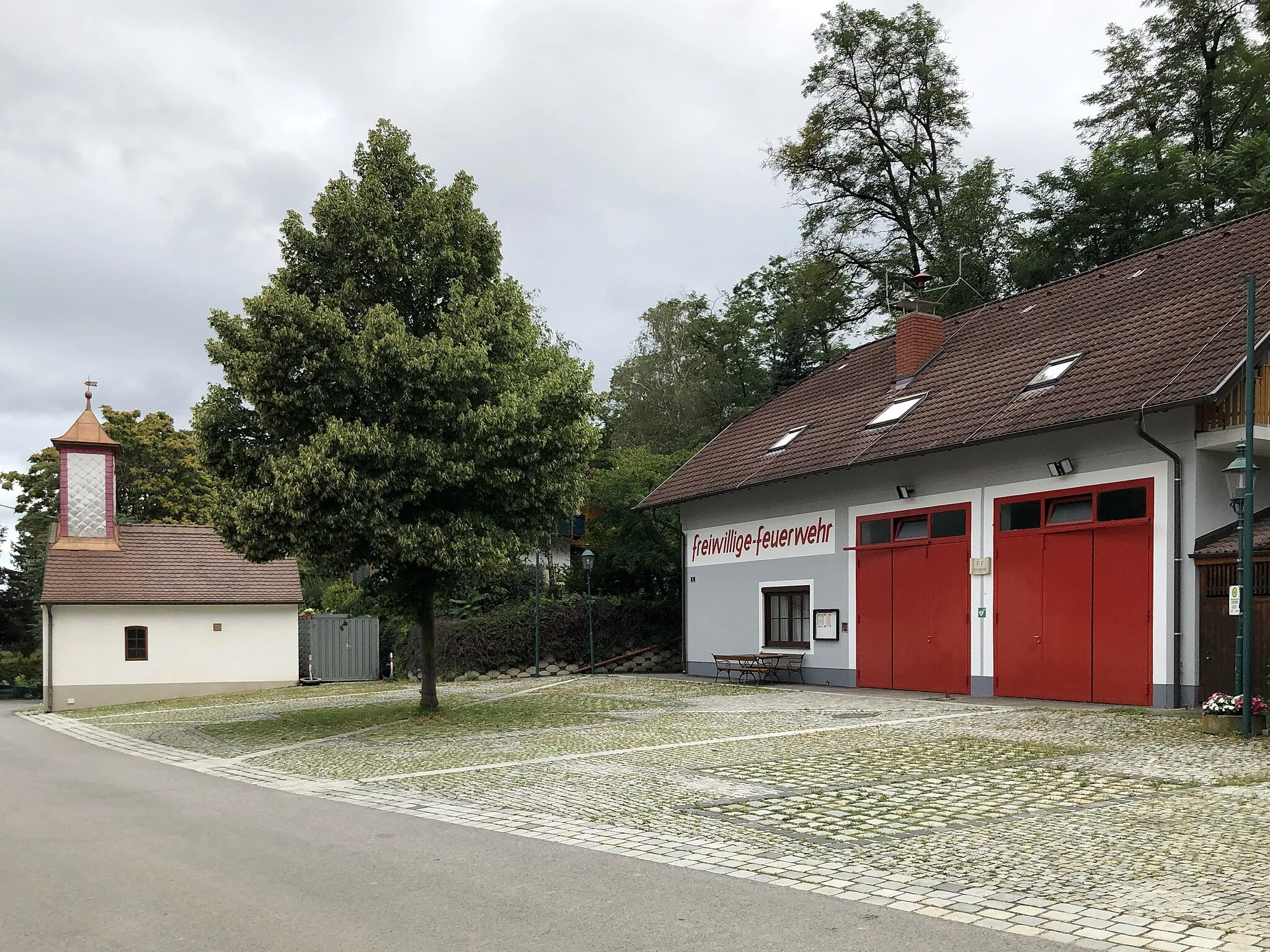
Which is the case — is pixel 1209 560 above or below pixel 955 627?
above

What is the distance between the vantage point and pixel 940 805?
30.3 ft

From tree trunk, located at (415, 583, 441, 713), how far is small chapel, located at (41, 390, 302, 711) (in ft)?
50.1

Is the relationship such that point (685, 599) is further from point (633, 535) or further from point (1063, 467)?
point (1063, 467)

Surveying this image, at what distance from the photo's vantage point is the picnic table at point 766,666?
82.0ft

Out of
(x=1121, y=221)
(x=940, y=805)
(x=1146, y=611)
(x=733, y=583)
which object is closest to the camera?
(x=940, y=805)

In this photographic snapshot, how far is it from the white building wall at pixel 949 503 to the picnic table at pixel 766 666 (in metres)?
0.36

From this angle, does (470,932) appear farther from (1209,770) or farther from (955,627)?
(955,627)

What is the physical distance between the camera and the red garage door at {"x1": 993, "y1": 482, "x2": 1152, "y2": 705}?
57.2ft

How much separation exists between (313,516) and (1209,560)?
12683 mm

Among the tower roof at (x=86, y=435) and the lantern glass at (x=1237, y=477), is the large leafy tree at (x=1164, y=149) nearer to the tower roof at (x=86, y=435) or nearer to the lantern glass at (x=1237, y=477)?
the lantern glass at (x=1237, y=477)

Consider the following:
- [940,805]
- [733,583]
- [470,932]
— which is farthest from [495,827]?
[733,583]

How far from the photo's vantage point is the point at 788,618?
84.2ft

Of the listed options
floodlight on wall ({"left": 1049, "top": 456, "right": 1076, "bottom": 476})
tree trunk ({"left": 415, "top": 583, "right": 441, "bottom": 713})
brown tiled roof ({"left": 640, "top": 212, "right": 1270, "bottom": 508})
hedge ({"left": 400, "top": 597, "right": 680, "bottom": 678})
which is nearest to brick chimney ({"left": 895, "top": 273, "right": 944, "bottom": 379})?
brown tiled roof ({"left": 640, "top": 212, "right": 1270, "bottom": 508})

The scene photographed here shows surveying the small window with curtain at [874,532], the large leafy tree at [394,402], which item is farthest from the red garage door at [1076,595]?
the large leafy tree at [394,402]
